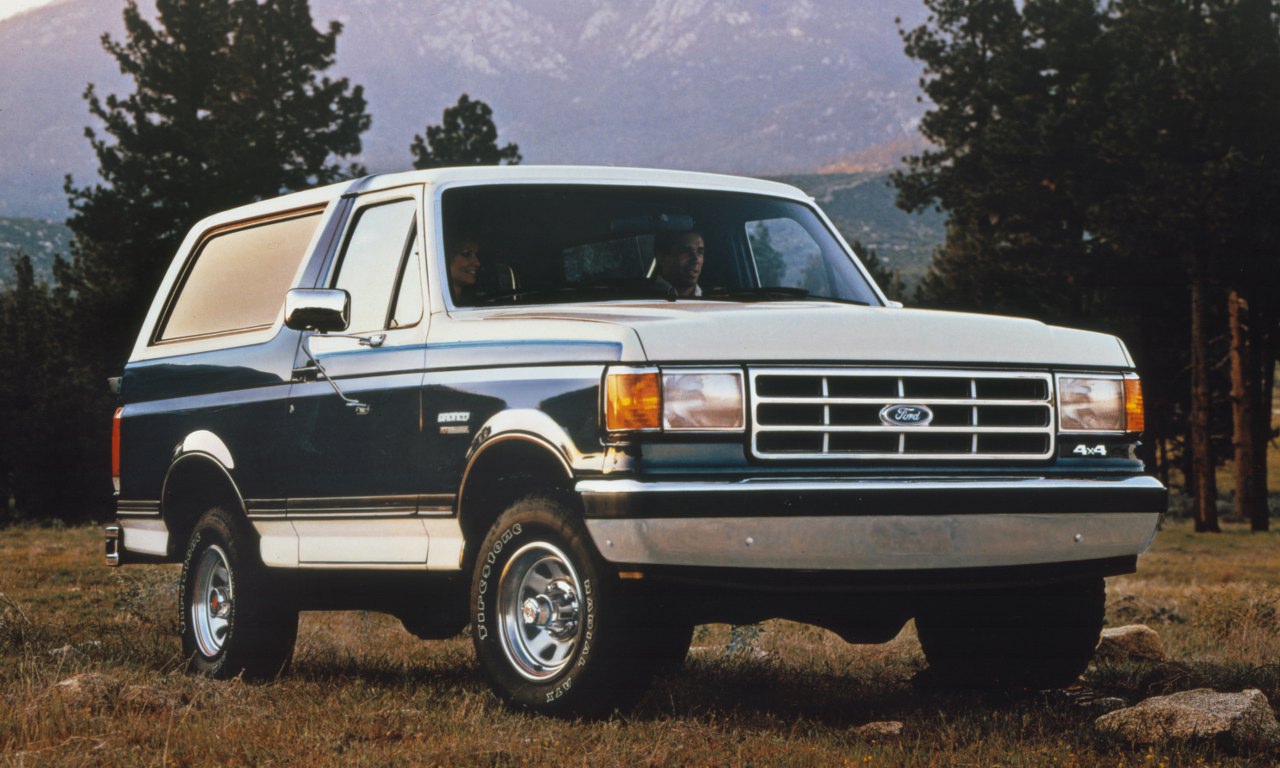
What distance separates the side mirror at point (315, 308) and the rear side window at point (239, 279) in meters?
1.00

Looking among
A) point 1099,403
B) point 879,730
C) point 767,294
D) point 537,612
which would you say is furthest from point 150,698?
point 1099,403

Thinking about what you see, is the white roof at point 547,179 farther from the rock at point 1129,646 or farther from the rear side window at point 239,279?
the rock at point 1129,646

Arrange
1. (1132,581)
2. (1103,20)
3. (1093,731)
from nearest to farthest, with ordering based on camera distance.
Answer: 1. (1093,731)
2. (1132,581)
3. (1103,20)

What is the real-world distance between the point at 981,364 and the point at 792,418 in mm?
792

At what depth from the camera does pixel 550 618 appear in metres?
6.01

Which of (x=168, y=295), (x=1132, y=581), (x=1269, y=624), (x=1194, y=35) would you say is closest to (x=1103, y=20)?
(x=1194, y=35)

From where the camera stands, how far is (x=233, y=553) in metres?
7.98

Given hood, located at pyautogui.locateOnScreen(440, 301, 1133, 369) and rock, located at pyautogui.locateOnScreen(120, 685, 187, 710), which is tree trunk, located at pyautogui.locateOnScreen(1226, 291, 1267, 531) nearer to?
hood, located at pyautogui.locateOnScreen(440, 301, 1133, 369)

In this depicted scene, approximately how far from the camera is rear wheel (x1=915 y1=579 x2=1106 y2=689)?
6.64m

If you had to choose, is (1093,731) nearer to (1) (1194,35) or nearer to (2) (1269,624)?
(2) (1269,624)

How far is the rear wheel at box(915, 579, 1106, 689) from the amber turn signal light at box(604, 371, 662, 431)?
161cm

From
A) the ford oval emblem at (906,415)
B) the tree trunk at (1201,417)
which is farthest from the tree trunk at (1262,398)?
the ford oval emblem at (906,415)

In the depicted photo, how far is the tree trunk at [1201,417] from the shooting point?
120ft

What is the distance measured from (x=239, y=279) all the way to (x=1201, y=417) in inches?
1262
